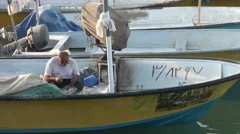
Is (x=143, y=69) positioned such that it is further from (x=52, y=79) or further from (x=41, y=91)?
(x=41, y=91)

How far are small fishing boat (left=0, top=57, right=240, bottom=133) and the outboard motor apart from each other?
1.82 m

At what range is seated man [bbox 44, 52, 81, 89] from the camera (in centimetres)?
746

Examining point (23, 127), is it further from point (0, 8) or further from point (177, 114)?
point (0, 8)

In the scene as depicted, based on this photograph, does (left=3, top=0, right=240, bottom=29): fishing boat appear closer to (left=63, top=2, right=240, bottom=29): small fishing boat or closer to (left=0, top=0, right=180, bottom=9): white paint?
(left=63, top=2, right=240, bottom=29): small fishing boat

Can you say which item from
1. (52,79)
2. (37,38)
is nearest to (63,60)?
(52,79)

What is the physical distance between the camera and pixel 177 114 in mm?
7281

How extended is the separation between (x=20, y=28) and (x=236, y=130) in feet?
19.0

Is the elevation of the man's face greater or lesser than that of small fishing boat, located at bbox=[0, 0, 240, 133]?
greater

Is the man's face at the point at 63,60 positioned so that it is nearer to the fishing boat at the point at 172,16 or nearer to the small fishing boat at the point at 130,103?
the small fishing boat at the point at 130,103

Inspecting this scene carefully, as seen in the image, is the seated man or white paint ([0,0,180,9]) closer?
the seated man

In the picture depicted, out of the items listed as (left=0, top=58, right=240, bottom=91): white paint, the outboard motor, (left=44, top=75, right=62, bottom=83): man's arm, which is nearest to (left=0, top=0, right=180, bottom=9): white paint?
the outboard motor

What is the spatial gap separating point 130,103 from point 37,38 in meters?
3.25

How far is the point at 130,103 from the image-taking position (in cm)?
673

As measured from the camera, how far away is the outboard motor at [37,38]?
9.02 metres
